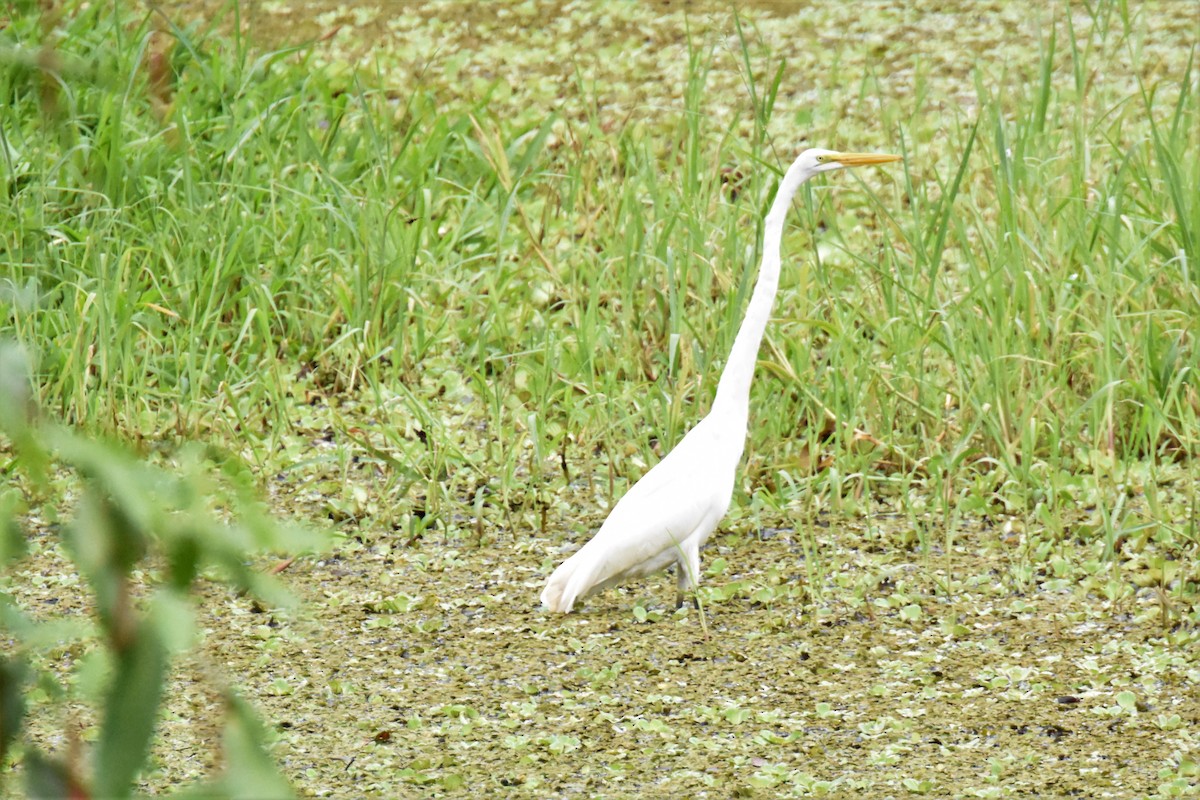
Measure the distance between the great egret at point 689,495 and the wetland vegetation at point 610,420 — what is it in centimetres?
13

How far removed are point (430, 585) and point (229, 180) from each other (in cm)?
206

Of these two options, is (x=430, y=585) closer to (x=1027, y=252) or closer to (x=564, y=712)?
(x=564, y=712)

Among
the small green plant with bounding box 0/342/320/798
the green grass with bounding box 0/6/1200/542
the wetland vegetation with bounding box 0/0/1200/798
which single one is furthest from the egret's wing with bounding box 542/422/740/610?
the small green plant with bounding box 0/342/320/798

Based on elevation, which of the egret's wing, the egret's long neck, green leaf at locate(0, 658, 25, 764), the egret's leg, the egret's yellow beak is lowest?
→ the egret's leg

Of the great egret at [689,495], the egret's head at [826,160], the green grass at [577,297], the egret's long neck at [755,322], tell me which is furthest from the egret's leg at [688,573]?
the egret's head at [826,160]

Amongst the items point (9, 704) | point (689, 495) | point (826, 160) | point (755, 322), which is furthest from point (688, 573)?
point (9, 704)

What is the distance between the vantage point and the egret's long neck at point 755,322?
135 inches

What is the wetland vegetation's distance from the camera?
283 centimetres

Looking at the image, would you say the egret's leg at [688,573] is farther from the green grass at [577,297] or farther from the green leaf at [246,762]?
the green leaf at [246,762]

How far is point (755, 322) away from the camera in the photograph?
342 centimetres

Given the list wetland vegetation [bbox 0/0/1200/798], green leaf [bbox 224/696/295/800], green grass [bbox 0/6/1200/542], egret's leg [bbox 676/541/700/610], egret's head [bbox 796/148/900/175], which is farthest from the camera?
green grass [bbox 0/6/1200/542]

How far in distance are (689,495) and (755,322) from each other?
41 centimetres

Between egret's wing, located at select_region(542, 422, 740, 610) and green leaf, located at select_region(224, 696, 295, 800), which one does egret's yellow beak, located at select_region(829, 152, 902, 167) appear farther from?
green leaf, located at select_region(224, 696, 295, 800)

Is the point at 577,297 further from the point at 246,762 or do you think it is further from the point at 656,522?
the point at 246,762
